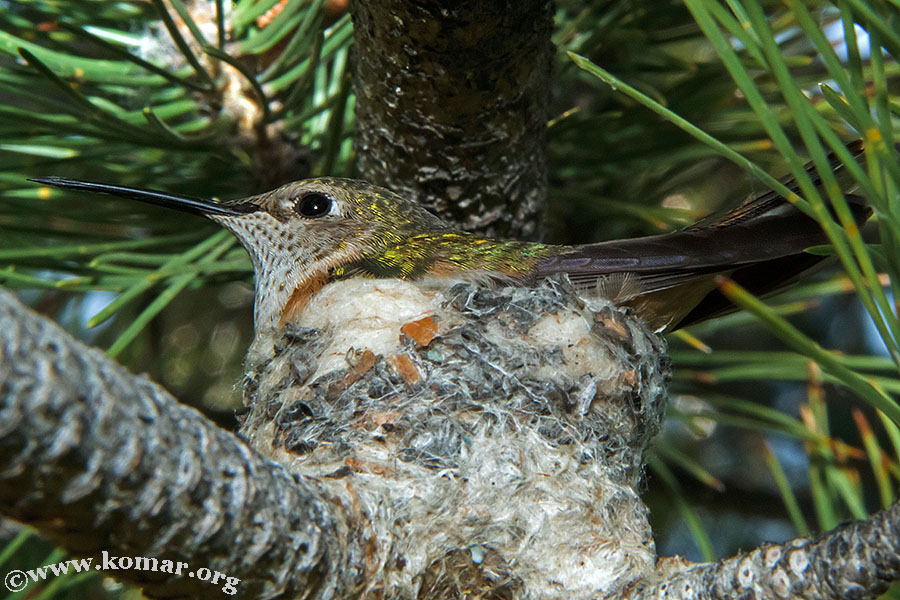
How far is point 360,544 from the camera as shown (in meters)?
1.14

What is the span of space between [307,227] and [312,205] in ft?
0.27

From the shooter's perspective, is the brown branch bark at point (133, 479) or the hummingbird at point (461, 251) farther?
the hummingbird at point (461, 251)

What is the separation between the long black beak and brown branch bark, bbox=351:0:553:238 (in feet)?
1.21

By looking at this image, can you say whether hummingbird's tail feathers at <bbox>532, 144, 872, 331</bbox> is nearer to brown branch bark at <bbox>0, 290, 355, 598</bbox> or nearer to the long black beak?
the long black beak

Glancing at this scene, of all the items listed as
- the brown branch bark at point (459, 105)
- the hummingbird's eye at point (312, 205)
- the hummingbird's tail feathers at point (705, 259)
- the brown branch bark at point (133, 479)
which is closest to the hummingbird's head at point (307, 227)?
the hummingbird's eye at point (312, 205)

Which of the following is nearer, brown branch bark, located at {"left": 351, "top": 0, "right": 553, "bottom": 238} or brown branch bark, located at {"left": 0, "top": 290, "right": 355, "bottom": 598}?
brown branch bark, located at {"left": 0, "top": 290, "right": 355, "bottom": 598}

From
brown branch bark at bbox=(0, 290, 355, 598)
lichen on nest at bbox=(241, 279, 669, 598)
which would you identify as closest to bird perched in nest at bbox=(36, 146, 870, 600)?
lichen on nest at bbox=(241, 279, 669, 598)

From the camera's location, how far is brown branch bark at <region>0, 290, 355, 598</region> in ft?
2.31

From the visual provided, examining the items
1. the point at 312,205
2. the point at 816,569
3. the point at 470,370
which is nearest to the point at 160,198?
the point at 312,205

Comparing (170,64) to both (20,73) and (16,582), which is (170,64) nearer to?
(20,73)

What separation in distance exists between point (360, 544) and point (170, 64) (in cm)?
162

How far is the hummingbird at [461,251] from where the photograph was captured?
1.91 metres

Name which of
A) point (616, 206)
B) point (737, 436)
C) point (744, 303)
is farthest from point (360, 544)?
point (737, 436)

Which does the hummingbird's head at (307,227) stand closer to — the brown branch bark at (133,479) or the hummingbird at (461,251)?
the hummingbird at (461,251)
